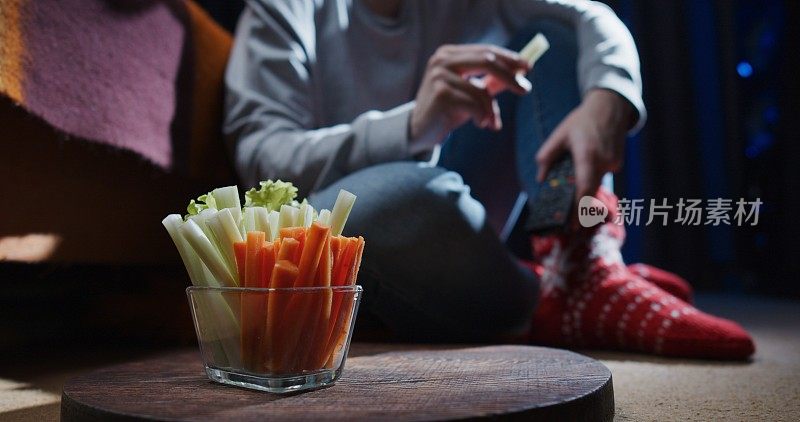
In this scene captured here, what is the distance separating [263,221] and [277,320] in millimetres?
73

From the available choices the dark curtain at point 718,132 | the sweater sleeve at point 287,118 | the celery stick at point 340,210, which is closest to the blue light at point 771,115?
the dark curtain at point 718,132

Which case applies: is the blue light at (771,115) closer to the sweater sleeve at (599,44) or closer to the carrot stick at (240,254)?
the sweater sleeve at (599,44)

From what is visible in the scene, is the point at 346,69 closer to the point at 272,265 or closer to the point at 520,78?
the point at 520,78

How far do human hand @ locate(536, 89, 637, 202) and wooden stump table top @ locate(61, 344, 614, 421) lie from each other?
0.91 ft

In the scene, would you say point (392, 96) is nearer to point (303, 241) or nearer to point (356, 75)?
point (356, 75)

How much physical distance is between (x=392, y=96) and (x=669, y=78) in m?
0.45

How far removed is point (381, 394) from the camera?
1.31 ft

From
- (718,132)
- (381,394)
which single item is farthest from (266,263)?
(718,132)

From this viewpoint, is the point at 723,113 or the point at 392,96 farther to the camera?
the point at 723,113

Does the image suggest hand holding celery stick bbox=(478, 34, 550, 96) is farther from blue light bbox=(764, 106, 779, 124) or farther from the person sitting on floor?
blue light bbox=(764, 106, 779, 124)

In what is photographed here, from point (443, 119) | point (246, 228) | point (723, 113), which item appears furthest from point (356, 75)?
point (723, 113)

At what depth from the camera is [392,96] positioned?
0.93 meters

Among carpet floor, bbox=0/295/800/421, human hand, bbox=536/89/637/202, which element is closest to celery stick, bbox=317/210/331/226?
carpet floor, bbox=0/295/800/421

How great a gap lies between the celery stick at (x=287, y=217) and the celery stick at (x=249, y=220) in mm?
17
